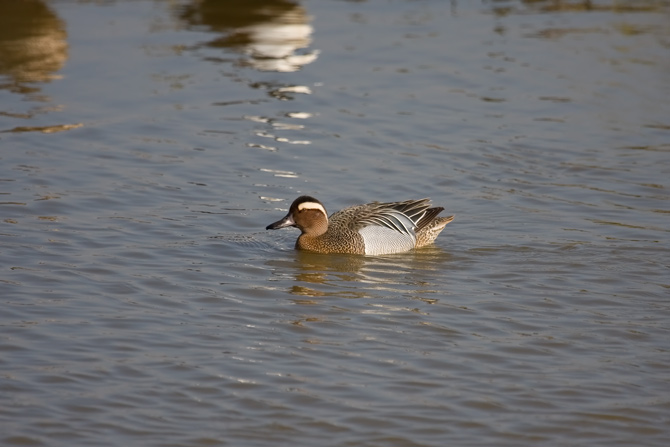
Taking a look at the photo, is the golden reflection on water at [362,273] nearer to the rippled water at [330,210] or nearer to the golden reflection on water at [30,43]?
the rippled water at [330,210]

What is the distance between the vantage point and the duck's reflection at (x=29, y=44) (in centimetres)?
1441

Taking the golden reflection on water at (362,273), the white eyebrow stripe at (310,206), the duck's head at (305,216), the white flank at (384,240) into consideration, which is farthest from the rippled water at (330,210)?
the white eyebrow stripe at (310,206)

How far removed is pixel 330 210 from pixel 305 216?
1165 mm

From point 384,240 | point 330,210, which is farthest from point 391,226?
point 330,210

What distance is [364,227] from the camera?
9406 millimetres

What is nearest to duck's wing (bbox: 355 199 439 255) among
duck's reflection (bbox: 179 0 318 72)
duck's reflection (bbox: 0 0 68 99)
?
duck's reflection (bbox: 0 0 68 99)

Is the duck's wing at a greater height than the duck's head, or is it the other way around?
the duck's head

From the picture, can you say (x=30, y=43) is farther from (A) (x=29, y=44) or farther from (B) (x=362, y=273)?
(B) (x=362, y=273)

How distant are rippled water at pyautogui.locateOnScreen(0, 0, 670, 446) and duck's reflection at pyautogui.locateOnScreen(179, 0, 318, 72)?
0.22 feet

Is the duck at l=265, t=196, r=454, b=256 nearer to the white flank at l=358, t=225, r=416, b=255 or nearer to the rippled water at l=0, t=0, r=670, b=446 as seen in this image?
the white flank at l=358, t=225, r=416, b=255

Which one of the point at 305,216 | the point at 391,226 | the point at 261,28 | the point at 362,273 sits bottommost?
the point at 362,273

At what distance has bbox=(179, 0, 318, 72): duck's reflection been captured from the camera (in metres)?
16.0

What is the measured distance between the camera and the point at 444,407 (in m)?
5.99

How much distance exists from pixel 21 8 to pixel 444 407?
13.9 meters
